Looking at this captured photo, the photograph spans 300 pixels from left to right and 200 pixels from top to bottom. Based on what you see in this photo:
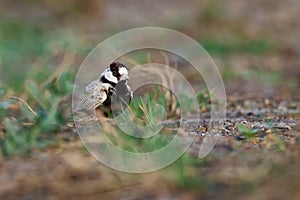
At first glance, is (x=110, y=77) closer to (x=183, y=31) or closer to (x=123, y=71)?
(x=123, y=71)

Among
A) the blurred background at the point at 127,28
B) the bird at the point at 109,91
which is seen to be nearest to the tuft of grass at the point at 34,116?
the blurred background at the point at 127,28

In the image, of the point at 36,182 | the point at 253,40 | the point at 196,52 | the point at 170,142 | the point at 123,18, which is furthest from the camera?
the point at 123,18

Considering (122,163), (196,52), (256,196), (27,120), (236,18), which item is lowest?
(256,196)

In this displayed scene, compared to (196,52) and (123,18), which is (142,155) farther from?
(123,18)

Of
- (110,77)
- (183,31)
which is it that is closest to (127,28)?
(183,31)

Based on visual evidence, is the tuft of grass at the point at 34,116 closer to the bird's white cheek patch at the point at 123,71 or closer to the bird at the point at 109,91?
the bird at the point at 109,91

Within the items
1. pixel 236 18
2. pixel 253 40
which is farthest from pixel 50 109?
pixel 236 18
